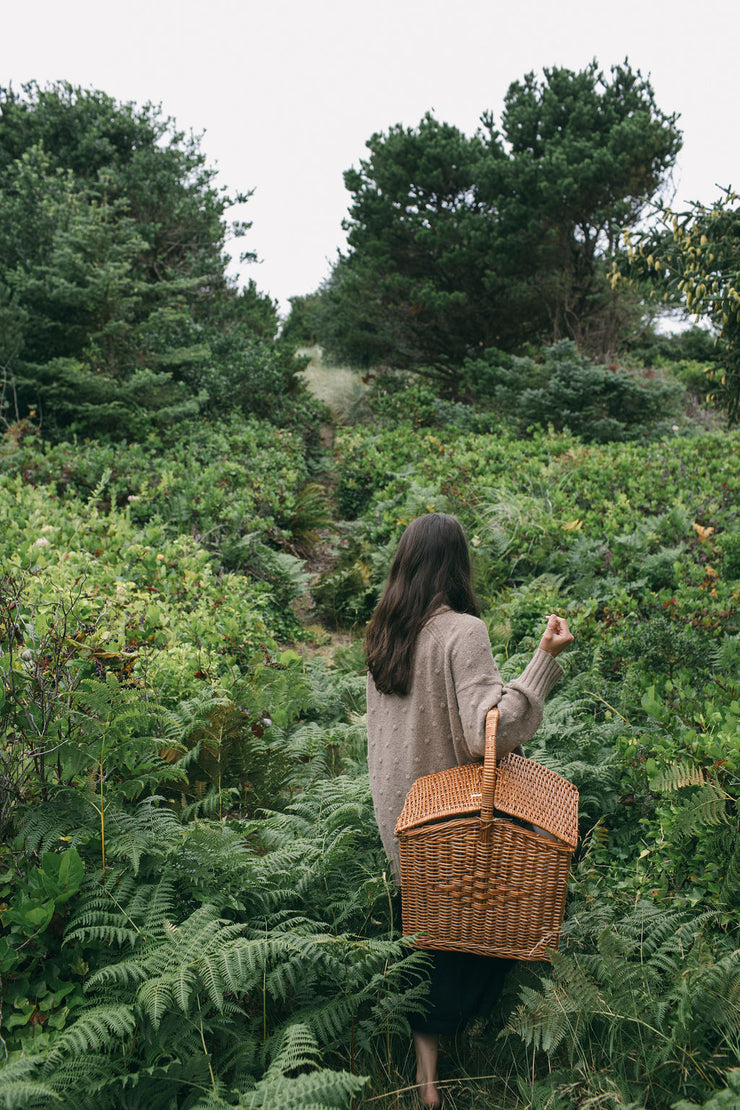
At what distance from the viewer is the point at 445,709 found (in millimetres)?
2516

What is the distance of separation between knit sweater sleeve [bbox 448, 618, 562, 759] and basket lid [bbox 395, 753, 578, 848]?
10 cm

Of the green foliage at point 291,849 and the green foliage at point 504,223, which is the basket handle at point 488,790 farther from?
the green foliage at point 504,223

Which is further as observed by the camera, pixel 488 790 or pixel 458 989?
pixel 458 989

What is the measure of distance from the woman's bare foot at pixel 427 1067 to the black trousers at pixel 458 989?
1.3 inches

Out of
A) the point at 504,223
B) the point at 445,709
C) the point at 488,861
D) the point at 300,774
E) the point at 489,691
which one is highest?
the point at 504,223

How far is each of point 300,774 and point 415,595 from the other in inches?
64.0

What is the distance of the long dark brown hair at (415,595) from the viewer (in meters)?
2.55

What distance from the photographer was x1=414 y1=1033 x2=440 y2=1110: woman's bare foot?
2.32m

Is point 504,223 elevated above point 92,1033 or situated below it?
above

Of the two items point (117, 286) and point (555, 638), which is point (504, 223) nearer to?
point (117, 286)

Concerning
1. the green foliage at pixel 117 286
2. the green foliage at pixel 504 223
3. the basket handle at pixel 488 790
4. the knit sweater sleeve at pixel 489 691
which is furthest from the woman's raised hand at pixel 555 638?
the green foliage at pixel 504 223

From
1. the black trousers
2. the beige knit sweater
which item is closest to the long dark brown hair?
the beige knit sweater

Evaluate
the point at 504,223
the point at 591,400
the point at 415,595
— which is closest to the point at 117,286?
the point at 591,400

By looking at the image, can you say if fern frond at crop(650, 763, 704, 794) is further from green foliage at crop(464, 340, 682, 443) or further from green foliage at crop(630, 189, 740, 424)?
green foliage at crop(464, 340, 682, 443)
